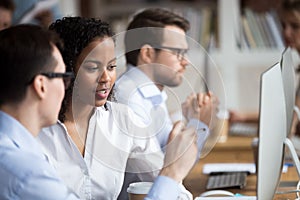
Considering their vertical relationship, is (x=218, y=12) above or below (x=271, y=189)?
above

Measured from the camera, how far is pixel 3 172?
1.57 metres

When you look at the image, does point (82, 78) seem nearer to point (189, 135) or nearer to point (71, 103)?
point (71, 103)

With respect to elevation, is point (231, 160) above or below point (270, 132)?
below

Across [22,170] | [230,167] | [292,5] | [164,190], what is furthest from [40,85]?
[292,5]

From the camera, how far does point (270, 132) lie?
5.89ft

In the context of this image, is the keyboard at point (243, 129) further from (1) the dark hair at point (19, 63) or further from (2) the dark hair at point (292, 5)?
(1) the dark hair at point (19, 63)

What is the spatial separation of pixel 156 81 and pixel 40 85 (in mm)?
856

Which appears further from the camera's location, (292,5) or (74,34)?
(292,5)

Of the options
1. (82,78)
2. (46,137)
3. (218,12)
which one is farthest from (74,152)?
(218,12)

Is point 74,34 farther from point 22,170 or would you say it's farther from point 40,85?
point 22,170

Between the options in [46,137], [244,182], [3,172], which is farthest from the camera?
[244,182]

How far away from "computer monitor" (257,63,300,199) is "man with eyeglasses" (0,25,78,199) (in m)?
0.46

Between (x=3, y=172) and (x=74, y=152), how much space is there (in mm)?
475

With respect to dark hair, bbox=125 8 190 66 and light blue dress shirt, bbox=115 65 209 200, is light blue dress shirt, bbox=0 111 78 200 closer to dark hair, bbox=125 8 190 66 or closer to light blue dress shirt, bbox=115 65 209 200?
light blue dress shirt, bbox=115 65 209 200
